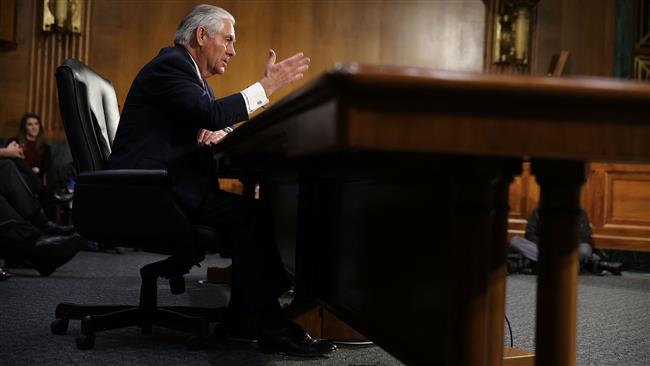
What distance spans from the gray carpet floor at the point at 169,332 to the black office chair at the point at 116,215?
0.26 feet

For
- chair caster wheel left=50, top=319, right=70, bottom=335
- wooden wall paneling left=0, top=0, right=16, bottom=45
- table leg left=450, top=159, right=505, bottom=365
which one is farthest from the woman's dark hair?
table leg left=450, top=159, right=505, bottom=365

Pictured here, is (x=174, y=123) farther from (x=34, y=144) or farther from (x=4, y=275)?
(x=34, y=144)

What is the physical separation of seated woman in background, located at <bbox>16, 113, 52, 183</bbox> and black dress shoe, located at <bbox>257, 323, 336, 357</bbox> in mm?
4399

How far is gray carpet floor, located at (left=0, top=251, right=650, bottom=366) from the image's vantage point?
2197 mm

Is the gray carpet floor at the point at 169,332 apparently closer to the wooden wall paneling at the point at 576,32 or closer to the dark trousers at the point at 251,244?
the dark trousers at the point at 251,244

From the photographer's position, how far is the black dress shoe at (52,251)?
4098 millimetres

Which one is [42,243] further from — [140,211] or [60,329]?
[140,211]

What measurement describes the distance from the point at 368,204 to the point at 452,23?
5893 mm

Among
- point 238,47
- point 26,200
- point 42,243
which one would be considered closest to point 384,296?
point 42,243

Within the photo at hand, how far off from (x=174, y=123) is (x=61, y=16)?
16.9ft

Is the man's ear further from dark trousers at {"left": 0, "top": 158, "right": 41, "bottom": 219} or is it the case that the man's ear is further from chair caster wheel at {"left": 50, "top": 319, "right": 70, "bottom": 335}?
dark trousers at {"left": 0, "top": 158, "right": 41, "bottom": 219}

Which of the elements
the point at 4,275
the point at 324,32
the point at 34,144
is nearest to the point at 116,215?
the point at 4,275

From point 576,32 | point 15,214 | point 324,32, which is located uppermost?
point 576,32

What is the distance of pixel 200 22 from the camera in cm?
259
